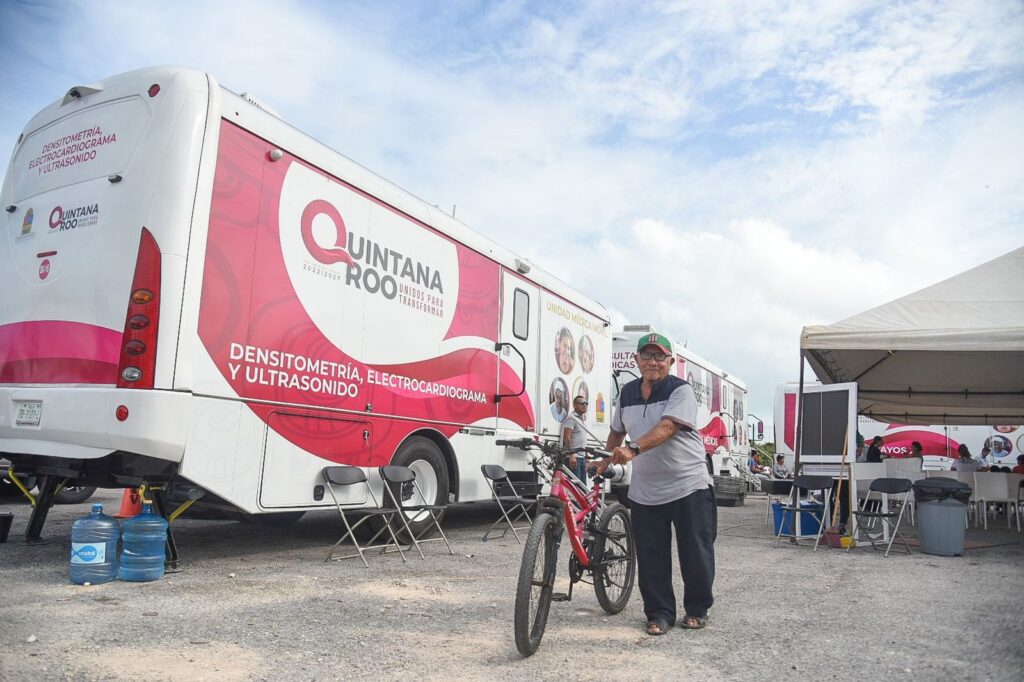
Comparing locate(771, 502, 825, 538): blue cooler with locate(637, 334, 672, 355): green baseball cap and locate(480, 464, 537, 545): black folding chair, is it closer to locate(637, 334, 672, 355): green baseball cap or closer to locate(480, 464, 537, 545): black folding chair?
locate(480, 464, 537, 545): black folding chair

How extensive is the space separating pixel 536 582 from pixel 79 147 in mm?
4382

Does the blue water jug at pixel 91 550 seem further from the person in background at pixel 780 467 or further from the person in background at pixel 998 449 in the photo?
the person in background at pixel 998 449

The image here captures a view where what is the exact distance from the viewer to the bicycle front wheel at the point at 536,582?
3514 millimetres

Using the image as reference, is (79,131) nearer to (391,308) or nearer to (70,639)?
(391,308)

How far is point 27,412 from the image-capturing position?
5.03m

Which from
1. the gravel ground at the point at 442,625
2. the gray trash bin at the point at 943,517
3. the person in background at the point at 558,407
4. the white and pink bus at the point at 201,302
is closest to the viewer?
the gravel ground at the point at 442,625

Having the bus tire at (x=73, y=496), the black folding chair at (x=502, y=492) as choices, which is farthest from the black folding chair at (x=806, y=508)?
the bus tire at (x=73, y=496)

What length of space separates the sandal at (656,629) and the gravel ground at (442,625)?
2.3 inches

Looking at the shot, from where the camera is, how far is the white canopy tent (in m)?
8.23

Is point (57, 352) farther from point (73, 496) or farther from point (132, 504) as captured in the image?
point (73, 496)

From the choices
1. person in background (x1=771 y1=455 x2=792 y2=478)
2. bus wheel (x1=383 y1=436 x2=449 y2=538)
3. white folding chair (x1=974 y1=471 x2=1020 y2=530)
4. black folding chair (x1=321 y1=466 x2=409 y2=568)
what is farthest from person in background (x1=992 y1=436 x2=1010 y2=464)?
black folding chair (x1=321 y1=466 x2=409 y2=568)

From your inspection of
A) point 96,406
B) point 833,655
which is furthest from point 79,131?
point 833,655

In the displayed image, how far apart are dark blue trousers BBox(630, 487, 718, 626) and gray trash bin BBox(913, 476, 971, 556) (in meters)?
4.94

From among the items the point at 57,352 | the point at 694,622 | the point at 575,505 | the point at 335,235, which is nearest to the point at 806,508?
the point at 694,622
